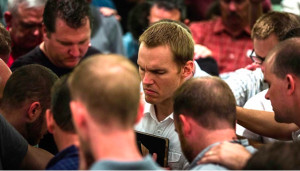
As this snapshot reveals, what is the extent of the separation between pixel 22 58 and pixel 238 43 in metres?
1.97

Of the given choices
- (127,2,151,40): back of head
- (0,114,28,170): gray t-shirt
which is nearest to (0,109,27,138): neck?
(0,114,28,170): gray t-shirt

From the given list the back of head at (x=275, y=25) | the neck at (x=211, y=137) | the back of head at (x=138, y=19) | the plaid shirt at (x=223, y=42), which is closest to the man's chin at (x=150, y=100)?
the neck at (x=211, y=137)

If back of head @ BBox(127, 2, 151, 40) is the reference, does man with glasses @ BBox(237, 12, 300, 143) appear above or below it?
above

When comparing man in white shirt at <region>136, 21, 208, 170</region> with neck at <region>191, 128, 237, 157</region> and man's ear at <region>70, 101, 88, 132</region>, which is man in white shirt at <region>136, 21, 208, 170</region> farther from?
man's ear at <region>70, 101, 88, 132</region>

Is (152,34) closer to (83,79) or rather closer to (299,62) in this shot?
(299,62)

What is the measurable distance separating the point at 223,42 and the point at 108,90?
3331 mm

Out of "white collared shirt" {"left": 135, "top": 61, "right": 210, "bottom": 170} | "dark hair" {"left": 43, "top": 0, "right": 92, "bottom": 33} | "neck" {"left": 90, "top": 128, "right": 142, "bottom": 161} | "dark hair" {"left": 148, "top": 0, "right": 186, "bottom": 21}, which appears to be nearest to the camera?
"neck" {"left": 90, "top": 128, "right": 142, "bottom": 161}

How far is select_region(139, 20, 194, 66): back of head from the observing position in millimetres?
2758

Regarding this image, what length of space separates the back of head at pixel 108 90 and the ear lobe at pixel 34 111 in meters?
0.79

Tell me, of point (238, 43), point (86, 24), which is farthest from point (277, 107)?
point (238, 43)

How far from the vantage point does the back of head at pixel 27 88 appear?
8.33 ft

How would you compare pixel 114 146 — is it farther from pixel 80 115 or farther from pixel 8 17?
pixel 8 17

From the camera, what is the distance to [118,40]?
16.2 ft

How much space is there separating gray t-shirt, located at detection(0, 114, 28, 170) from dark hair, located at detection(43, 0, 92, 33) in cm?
131
